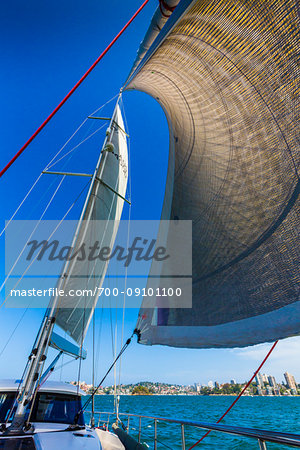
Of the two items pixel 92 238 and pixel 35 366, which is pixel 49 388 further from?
pixel 92 238

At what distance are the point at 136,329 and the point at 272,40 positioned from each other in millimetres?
3654

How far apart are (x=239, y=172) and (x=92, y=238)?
5.56m

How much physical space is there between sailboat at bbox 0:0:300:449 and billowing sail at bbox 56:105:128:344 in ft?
7.10

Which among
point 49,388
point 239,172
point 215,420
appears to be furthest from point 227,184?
point 215,420

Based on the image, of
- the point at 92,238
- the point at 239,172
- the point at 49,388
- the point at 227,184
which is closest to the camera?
the point at 239,172

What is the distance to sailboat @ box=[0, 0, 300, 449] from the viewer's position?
2145 mm

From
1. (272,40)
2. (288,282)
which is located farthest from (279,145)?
(288,282)

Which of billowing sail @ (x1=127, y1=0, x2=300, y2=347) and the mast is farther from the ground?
billowing sail @ (x1=127, y1=0, x2=300, y2=347)

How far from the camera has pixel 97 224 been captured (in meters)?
7.90

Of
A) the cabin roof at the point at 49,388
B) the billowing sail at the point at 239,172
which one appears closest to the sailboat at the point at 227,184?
the billowing sail at the point at 239,172

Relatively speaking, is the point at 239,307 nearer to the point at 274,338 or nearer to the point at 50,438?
the point at 274,338

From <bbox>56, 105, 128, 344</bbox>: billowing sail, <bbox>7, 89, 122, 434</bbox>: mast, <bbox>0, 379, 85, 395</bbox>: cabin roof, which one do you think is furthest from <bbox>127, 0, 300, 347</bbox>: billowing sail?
<bbox>56, 105, 128, 344</bbox>: billowing sail

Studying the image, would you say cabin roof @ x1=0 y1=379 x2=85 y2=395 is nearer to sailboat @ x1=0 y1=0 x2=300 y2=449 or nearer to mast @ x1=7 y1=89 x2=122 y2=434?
sailboat @ x1=0 y1=0 x2=300 y2=449

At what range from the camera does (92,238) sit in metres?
7.50
